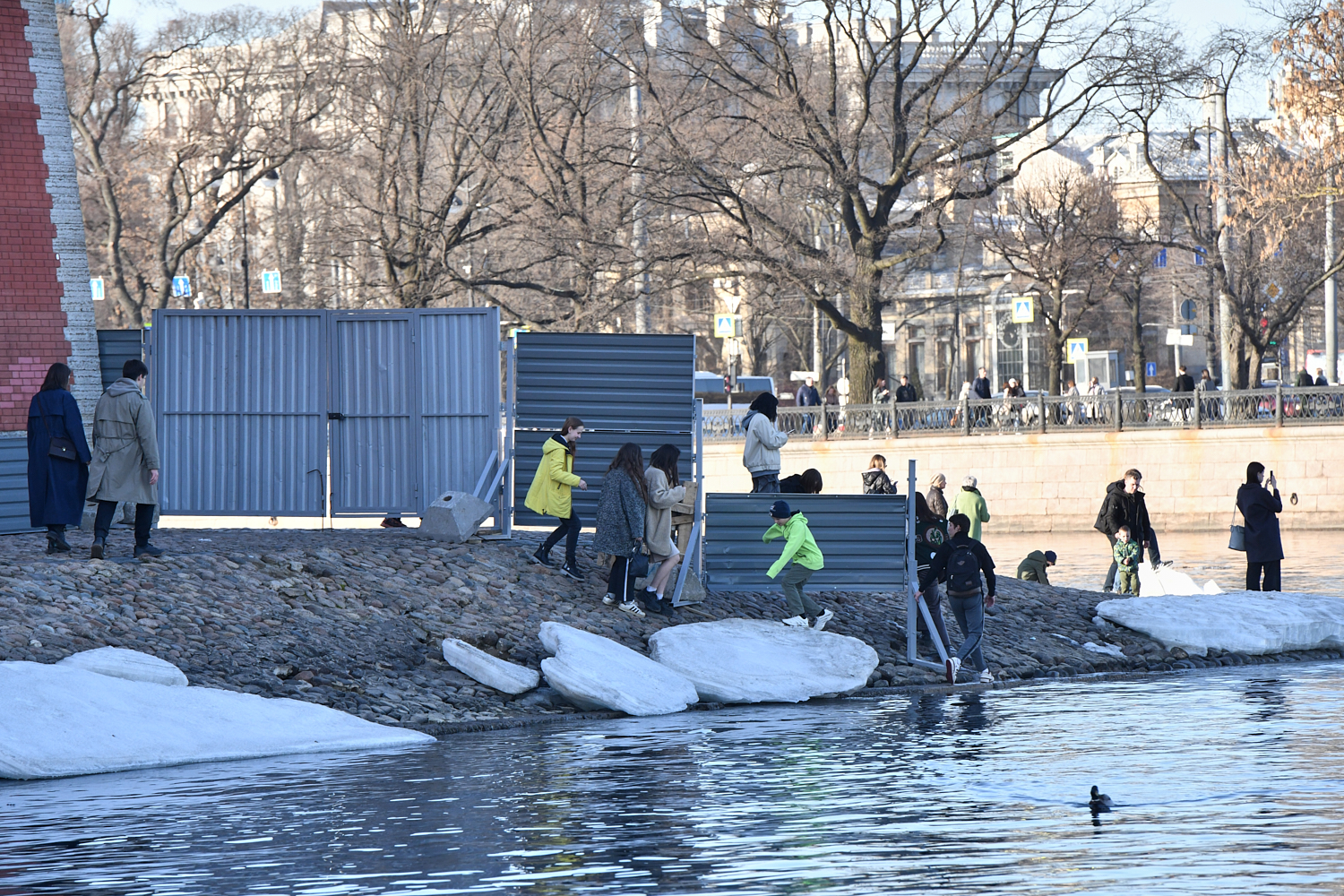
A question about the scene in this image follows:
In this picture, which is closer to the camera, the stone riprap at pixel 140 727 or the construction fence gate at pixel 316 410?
the stone riprap at pixel 140 727

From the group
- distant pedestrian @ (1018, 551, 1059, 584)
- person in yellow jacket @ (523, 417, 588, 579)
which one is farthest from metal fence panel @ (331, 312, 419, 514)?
distant pedestrian @ (1018, 551, 1059, 584)

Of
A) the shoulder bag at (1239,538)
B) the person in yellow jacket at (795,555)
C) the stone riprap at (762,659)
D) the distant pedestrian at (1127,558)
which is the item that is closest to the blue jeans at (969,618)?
the stone riprap at (762,659)

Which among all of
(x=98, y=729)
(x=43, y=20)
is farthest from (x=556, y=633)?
(x=43, y=20)

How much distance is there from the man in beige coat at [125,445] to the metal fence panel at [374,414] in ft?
10.6

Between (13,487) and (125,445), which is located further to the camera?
(13,487)

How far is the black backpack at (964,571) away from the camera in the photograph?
48.9 feet

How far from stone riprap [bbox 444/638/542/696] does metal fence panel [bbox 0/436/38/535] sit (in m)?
6.34

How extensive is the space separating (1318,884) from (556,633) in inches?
313

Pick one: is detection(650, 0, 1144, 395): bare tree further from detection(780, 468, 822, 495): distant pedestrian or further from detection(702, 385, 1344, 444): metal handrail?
detection(780, 468, 822, 495): distant pedestrian

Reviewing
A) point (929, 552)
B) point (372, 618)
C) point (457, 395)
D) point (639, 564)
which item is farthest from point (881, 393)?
point (372, 618)

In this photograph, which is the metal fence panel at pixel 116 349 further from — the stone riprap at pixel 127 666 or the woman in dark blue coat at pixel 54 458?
the stone riprap at pixel 127 666

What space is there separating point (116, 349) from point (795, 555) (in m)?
8.36

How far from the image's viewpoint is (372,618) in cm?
1459

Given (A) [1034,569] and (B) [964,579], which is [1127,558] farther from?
(B) [964,579]
